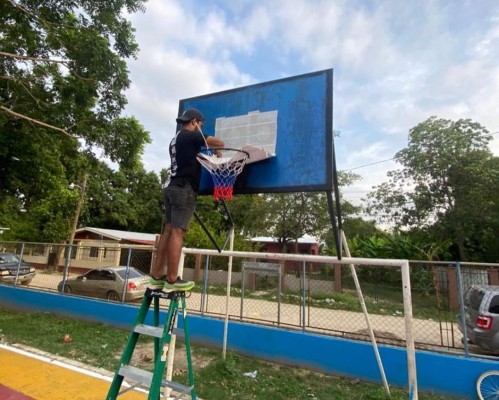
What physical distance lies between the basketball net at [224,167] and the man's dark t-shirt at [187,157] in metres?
0.42

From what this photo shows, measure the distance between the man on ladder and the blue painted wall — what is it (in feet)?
10.4

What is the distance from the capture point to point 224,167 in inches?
153

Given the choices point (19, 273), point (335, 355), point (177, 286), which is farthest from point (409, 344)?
point (19, 273)

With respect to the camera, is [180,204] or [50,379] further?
[50,379]

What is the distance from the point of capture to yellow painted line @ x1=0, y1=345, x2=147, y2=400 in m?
4.16

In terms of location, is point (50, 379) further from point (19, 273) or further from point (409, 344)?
point (19, 273)

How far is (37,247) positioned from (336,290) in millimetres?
10979

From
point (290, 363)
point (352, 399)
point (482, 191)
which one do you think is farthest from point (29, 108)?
point (482, 191)

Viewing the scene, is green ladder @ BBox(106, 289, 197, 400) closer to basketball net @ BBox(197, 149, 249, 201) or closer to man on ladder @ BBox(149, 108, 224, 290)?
man on ladder @ BBox(149, 108, 224, 290)

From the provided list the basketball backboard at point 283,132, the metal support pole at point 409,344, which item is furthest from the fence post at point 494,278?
the basketball backboard at point 283,132

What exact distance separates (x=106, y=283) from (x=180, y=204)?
30.0 ft

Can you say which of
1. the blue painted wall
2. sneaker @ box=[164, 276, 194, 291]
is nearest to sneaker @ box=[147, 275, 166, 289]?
sneaker @ box=[164, 276, 194, 291]

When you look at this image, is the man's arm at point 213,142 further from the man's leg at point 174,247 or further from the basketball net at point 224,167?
the man's leg at point 174,247

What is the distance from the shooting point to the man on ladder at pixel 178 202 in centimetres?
316
